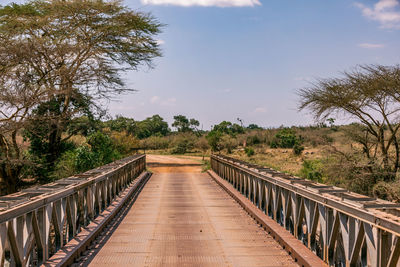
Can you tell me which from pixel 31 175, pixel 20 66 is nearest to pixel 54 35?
pixel 20 66

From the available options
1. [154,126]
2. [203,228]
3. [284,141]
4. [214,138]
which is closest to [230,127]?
[154,126]

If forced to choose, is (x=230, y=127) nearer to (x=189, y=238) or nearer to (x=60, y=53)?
(x=60, y=53)

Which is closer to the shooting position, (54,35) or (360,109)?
(360,109)

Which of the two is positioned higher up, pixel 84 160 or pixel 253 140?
pixel 253 140

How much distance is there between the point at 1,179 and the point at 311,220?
1851 centimetres

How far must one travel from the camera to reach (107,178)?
37.3 ft

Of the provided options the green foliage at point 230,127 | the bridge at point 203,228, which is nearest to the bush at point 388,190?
the bridge at point 203,228

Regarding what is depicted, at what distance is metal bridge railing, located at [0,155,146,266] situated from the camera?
5102 mm

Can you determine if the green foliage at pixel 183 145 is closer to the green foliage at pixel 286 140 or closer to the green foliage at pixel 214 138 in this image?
the green foliage at pixel 286 140

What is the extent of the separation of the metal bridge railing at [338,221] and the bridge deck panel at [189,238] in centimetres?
61

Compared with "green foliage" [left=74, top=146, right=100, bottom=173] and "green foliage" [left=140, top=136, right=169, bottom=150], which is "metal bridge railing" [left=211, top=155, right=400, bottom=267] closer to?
"green foliage" [left=74, top=146, right=100, bottom=173]

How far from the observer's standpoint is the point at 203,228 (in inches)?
378

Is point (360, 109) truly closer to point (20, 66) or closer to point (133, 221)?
point (133, 221)

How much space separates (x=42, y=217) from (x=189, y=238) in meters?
3.37
